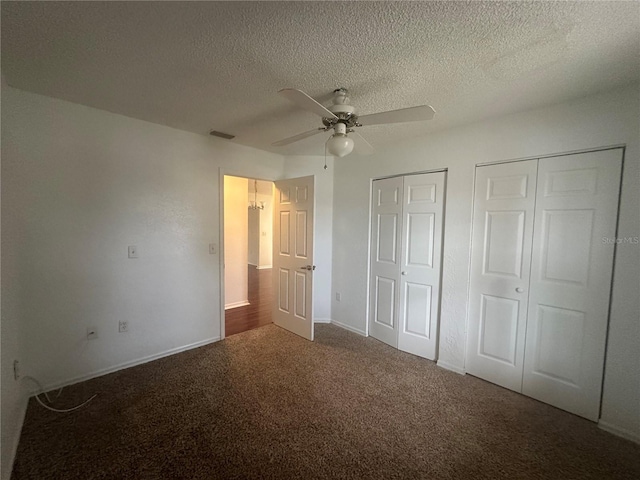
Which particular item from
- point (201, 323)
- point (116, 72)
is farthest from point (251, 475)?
point (116, 72)

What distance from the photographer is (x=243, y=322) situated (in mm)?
3598

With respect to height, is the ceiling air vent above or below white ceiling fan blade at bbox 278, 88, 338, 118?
above

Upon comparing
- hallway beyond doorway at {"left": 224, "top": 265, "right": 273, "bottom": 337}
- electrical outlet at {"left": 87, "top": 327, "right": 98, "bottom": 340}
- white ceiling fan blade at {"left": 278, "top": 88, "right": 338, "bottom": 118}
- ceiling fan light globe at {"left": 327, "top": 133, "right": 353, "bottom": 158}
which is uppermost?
white ceiling fan blade at {"left": 278, "top": 88, "right": 338, "bottom": 118}

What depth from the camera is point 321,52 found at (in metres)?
1.42

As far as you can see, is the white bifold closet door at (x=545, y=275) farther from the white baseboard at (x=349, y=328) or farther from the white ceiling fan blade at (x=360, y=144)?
the white baseboard at (x=349, y=328)

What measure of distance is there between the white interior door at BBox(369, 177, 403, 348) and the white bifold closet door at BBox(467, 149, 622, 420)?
78 centimetres

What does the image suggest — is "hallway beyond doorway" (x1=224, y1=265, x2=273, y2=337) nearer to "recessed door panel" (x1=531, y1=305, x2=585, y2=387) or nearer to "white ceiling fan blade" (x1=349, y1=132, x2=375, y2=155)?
"white ceiling fan blade" (x1=349, y1=132, x2=375, y2=155)

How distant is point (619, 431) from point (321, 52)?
10.3 feet

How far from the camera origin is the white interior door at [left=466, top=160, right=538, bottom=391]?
83.0 inches

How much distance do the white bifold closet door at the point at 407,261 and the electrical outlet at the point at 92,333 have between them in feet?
9.22

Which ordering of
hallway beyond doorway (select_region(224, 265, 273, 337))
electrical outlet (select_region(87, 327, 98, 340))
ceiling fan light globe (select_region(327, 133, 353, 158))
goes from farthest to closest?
hallway beyond doorway (select_region(224, 265, 273, 337))
electrical outlet (select_region(87, 327, 98, 340))
ceiling fan light globe (select_region(327, 133, 353, 158))

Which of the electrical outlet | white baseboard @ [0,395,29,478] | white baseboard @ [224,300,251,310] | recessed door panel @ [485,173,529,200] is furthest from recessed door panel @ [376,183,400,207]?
white baseboard @ [0,395,29,478]

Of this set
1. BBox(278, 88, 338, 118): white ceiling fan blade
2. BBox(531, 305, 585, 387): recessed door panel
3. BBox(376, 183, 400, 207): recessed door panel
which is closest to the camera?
BBox(278, 88, 338, 118): white ceiling fan blade

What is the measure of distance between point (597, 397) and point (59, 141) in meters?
4.53
